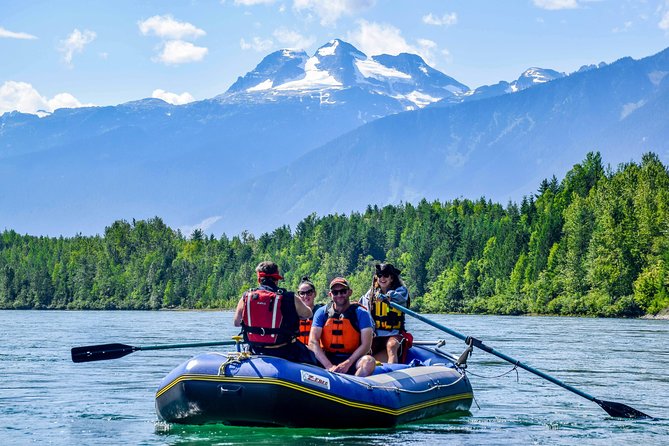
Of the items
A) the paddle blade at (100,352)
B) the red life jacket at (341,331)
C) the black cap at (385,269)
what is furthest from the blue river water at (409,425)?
the black cap at (385,269)

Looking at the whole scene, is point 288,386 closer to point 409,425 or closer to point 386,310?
point 409,425

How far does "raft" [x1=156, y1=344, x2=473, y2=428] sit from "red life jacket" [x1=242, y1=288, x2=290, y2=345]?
373 millimetres

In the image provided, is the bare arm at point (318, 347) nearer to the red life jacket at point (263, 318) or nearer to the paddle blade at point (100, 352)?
the red life jacket at point (263, 318)

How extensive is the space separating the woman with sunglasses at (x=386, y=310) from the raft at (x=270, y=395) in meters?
1.83

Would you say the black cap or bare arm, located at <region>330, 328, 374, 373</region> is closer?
bare arm, located at <region>330, 328, 374, 373</region>

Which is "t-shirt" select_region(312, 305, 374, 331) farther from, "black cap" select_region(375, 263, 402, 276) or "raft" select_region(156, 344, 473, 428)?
"black cap" select_region(375, 263, 402, 276)

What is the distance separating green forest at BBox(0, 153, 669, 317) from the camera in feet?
297

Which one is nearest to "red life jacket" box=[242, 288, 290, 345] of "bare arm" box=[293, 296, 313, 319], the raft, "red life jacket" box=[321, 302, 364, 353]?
"bare arm" box=[293, 296, 313, 319]

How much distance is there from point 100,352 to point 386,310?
5.44 metres

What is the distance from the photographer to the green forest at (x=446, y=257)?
90625 millimetres

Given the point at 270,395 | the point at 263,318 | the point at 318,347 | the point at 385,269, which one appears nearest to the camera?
the point at 270,395

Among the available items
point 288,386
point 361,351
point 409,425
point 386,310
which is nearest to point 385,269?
point 386,310

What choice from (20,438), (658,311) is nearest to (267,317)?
(20,438)

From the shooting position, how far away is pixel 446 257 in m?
137
